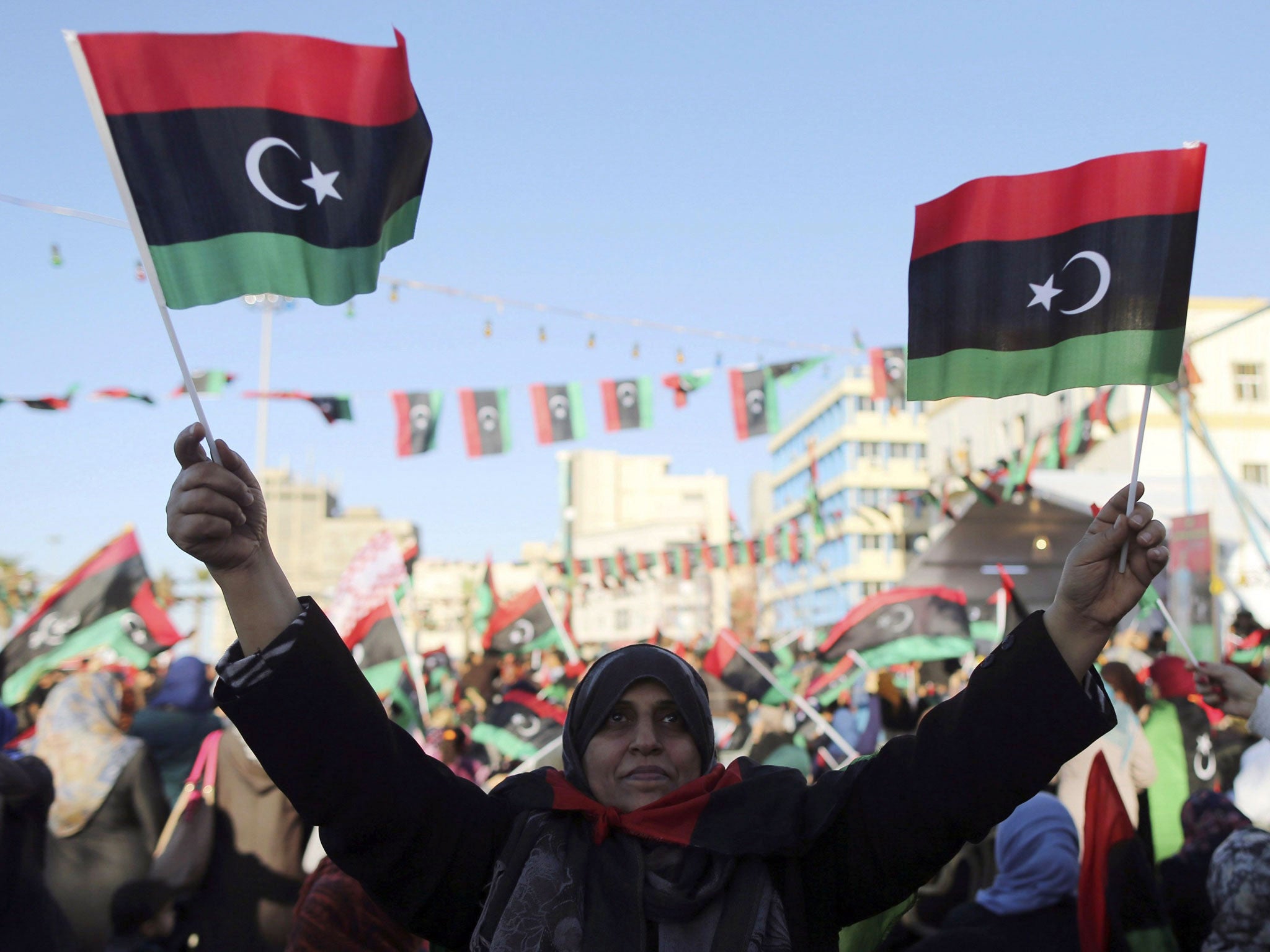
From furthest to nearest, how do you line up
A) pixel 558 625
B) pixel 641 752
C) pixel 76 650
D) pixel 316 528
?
pixel 316 528 → pixel 558 625 → pixel 76 650 → pixel 641 752

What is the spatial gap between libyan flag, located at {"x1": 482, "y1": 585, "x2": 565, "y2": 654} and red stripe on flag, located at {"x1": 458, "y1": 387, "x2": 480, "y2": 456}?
2.27 meters

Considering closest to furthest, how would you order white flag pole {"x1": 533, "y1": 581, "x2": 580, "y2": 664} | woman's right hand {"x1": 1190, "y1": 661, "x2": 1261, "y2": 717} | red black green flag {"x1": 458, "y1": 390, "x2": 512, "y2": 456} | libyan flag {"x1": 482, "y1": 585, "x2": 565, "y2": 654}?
woman's right hand {"x1": 1190, "y1": 661, "x2": 1261, "y2": 717}
white flag pole {"x1": 533, "y1": 581, "x2": 580, "y2": 664}
libyan flag {"x1": 482, "y1": 585, "x2": 565, "y2": 654}
red black green flag {"x1": 458, "y1": 390, "x2": 512, "y2": 456}

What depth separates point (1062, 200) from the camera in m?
2.78

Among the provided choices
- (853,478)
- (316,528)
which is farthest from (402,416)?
(316,528)

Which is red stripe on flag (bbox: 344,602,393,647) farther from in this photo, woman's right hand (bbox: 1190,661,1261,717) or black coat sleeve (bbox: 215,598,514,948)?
black coat sleeve (bbox: 215,598,514,948)

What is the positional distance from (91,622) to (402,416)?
20.0 feet

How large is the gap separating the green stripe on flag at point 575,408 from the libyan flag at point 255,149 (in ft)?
40.4

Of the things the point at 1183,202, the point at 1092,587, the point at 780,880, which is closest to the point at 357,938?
the point at 780,880

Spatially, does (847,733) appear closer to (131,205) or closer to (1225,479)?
(1225,479)

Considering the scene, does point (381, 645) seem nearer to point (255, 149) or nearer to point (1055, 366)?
point (255, 149)

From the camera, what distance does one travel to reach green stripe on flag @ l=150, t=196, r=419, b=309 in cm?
241

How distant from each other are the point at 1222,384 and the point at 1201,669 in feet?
109

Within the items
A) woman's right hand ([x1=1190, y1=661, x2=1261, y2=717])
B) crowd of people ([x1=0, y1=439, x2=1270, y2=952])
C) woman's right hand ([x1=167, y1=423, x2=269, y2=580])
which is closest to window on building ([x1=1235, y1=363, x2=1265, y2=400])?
woman's right hand ([x1=1190, y1=661, x2=1261, y2=717])

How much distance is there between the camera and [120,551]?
9.62 metres
